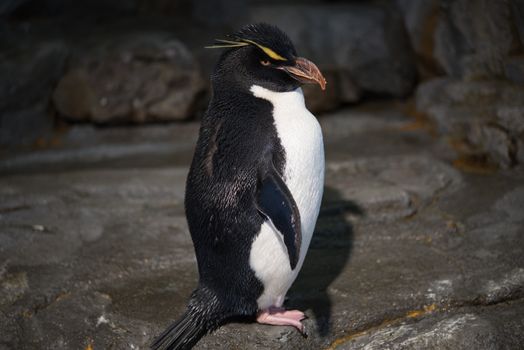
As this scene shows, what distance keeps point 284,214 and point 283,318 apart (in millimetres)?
437

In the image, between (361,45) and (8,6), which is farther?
(8,6)

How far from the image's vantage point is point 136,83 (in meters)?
4.94

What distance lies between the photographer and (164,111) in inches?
194

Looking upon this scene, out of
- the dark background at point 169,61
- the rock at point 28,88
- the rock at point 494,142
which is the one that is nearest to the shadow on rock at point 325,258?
the rock at point 494,142

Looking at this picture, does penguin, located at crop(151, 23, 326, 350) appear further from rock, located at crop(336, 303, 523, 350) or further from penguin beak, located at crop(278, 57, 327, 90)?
rock, located at crop(336, 303, 523, 350)

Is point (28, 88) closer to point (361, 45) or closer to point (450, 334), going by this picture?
point (361, 45)

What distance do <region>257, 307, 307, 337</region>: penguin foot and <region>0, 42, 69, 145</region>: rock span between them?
3066 mm

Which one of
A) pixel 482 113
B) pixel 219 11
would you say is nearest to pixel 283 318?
pixel 482 113

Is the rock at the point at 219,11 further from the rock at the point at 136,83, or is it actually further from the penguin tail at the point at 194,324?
the penguin tail at the point at 194,324

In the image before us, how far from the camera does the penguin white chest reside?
2.36m

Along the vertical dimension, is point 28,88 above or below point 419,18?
below

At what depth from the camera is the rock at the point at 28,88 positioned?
4910 millimetres

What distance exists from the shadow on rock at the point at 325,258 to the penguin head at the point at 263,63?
852mm

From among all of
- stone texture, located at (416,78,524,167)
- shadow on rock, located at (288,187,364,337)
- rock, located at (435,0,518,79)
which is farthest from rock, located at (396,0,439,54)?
shadow on rock, located at (288,187,364,337)
